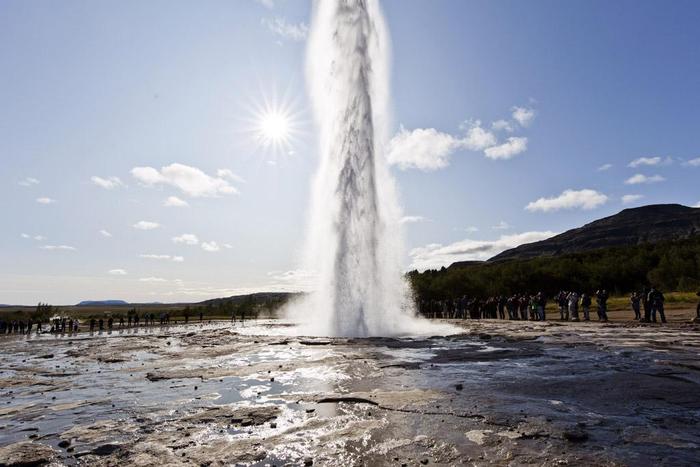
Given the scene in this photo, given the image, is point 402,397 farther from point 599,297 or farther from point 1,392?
point 599,297

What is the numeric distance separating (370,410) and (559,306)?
43.3 m

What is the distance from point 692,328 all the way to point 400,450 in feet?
82.7

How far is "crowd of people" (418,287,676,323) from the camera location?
2967cm

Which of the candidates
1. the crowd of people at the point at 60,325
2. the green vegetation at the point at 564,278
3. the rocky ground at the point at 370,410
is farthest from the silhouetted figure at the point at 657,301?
the crowd of people at the point at 60,325

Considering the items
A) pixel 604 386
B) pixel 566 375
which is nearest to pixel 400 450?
pixel 604 386

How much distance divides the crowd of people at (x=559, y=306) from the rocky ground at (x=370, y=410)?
15.1 meters

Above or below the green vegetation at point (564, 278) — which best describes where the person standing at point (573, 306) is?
below

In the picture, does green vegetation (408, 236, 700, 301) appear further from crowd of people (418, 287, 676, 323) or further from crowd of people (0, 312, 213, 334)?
crowd of people (0, 312, 213, 334)

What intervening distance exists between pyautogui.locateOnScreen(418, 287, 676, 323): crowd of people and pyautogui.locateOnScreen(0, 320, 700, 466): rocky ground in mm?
15065

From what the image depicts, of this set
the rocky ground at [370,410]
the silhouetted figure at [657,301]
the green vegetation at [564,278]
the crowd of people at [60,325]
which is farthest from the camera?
the green vegetation at [564,278]

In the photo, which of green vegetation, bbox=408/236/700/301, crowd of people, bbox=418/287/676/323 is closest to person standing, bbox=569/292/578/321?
crowd of people, bbox=418/287/676/323

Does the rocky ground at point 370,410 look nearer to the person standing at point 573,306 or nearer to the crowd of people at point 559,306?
the crowd of people at point 559,306

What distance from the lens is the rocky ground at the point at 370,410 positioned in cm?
639

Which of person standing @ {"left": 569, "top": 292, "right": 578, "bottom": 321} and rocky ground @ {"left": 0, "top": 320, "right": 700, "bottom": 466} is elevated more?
person standing @ {"left": 569, "top": 292, "right": 578, "bottom": 321}
